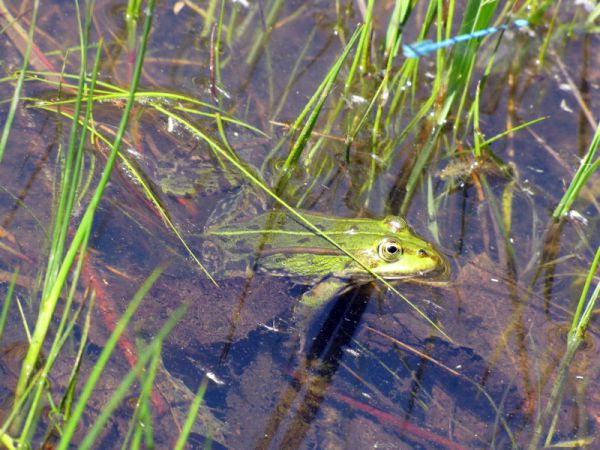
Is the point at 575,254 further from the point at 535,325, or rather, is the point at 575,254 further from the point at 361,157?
the point at 361,157

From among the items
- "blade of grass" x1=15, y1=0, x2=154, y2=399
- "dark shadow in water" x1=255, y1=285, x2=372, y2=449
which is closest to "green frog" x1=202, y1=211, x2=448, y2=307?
"dark shadow in water" x1=255, y1=285, x2=372, y2=449

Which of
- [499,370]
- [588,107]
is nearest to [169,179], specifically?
[499,370]

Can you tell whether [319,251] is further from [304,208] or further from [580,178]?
[580,178]

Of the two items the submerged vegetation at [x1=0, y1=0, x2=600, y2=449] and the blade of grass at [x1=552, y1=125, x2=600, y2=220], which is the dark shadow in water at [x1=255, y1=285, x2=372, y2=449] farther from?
the blade of grass at [x1=552, y1=125, x2=600, y2=220]

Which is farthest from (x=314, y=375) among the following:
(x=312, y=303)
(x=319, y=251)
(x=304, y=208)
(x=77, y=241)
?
(x=77, y=241)

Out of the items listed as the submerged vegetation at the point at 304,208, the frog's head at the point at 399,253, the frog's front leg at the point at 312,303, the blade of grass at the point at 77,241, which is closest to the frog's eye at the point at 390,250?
the frog's head at the point at 399,253

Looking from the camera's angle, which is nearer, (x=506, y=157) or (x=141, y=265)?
(x=141, y=265)

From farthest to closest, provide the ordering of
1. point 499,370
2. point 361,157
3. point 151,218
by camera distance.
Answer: point 361,157 < point 151,218 < point 499,370
